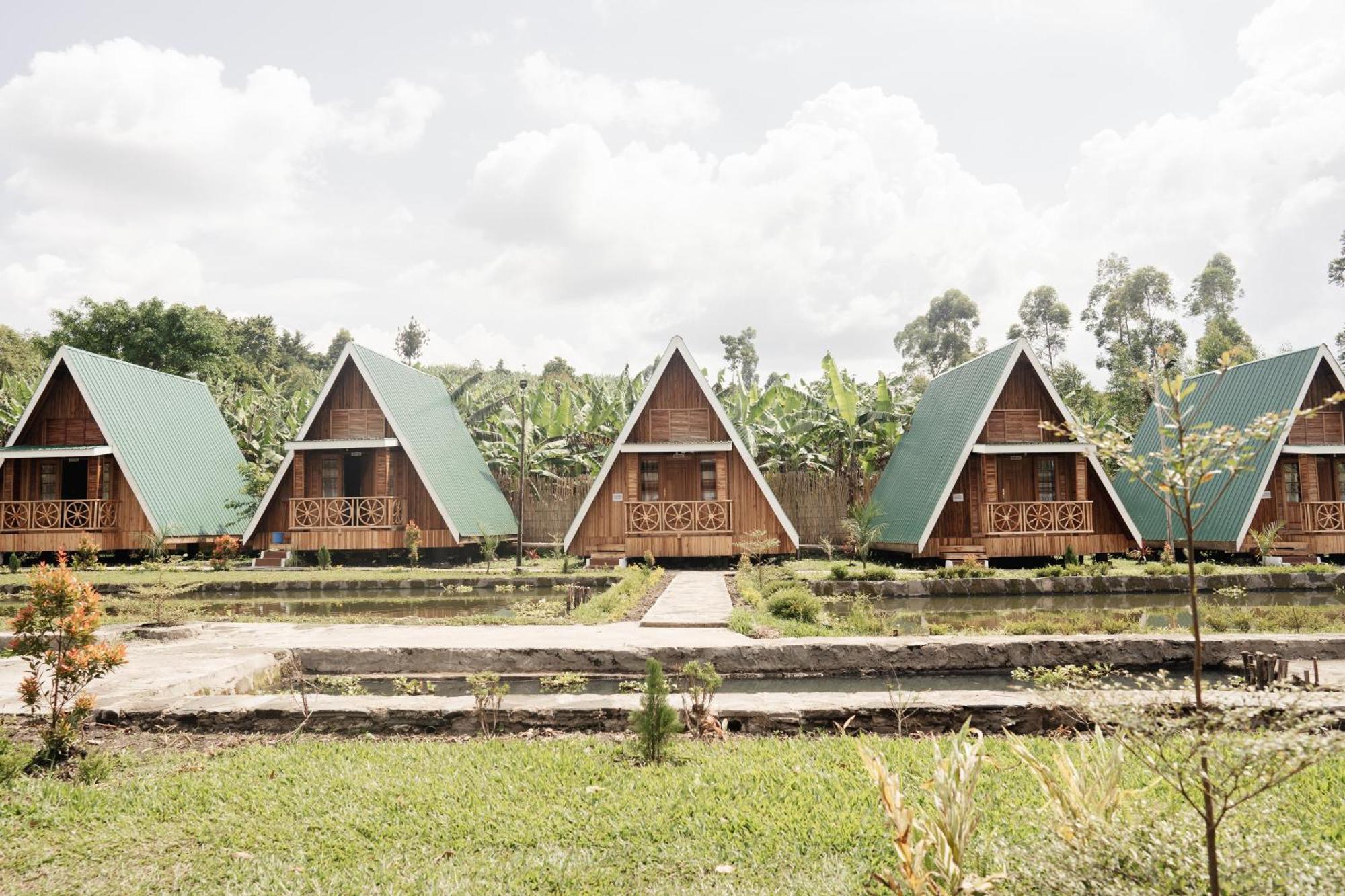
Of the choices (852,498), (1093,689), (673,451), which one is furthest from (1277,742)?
(852,498)

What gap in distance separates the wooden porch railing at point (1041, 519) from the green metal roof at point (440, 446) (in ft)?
40.7

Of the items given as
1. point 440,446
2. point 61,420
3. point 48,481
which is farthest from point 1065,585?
point 48,481

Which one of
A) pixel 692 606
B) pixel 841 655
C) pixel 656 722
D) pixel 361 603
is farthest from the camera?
pixel 361 603

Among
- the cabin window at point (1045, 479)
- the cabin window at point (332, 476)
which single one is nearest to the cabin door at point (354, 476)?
the cabin window at point (332, 476)

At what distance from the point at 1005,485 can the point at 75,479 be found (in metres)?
26.4

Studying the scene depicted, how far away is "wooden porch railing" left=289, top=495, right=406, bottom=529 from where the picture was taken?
21172mm

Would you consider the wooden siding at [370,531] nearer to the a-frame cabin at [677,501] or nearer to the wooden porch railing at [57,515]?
the a-frame cabin at [677,501]

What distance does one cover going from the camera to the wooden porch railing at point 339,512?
2117 cm

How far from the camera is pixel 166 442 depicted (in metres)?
23.2

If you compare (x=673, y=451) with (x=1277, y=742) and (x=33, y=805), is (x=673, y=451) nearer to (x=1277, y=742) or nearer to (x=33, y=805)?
(x=33, y=805)

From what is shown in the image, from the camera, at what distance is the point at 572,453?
86.0 ft

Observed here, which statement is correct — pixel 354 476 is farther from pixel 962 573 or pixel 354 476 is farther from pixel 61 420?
pixel 962 573

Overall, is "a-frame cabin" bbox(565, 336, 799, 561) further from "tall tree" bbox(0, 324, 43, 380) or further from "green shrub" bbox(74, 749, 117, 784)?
"tall tree" bbox(0, 324, 43, 380)

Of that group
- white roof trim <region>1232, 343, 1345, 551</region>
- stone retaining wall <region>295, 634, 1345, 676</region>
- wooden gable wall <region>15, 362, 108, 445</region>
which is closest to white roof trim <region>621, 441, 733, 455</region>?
stone retaining wall <region>295, 634, 1345, 676</region>
